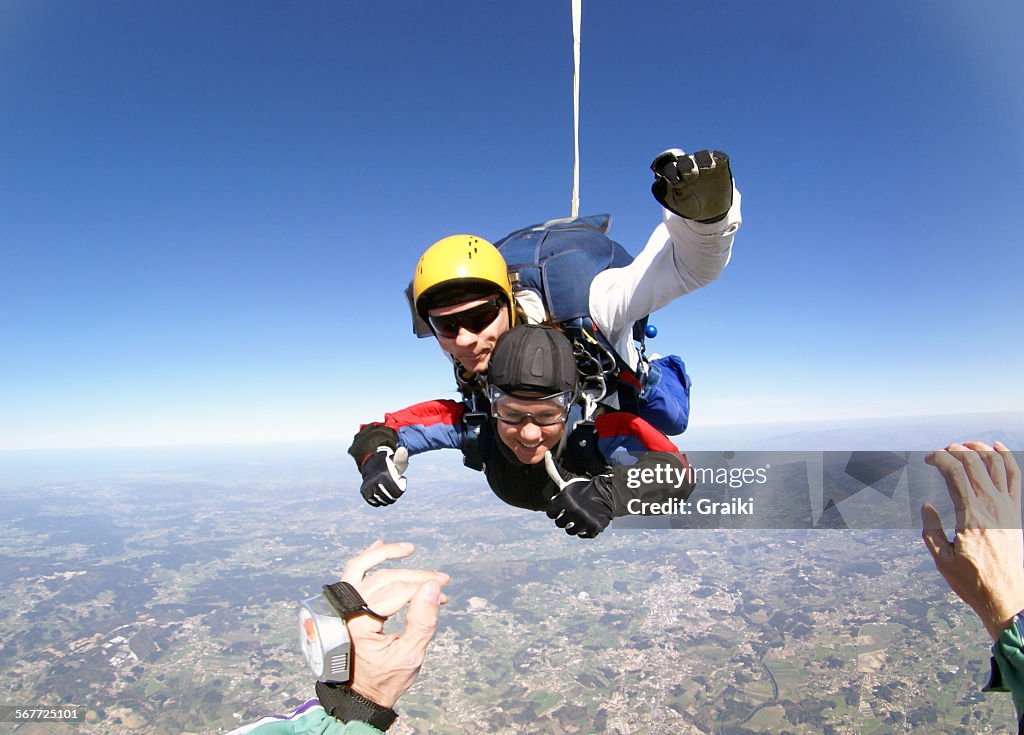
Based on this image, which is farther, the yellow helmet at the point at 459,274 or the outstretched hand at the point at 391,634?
the yellow helmet at the point at 459,274

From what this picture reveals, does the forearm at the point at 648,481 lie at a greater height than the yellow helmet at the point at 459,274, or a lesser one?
lesser

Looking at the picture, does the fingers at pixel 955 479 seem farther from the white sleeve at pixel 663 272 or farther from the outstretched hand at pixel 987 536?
the white sleeve at pixel 663 272

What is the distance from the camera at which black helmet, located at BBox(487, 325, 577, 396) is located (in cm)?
229

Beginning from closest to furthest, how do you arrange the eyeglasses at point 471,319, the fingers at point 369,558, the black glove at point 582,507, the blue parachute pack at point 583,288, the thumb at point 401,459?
the fingers at point 369,558 → the black glove at point 582,507 → the blue parachute pack at point 583,288 → the eyeglasses at point 471,319 → the thumb at point 401,459

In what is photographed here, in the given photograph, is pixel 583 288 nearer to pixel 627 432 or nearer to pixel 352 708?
pixel 627 432

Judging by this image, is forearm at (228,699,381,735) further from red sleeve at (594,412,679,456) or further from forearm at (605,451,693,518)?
red sleeve at (594,412,679,456)

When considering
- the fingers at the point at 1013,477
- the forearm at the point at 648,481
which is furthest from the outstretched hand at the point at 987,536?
the forearm at the point at 648,481

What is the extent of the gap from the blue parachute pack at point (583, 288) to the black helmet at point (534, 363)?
0.13 m

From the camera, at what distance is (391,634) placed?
1253 millimetres

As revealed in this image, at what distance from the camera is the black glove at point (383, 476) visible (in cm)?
267

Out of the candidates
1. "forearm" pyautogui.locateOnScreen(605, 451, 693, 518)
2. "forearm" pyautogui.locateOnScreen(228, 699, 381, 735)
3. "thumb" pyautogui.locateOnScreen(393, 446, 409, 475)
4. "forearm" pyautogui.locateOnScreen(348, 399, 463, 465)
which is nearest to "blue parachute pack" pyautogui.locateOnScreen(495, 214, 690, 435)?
"forearm" pyautogui.locateOnScreen(605, 451, 693, 518)

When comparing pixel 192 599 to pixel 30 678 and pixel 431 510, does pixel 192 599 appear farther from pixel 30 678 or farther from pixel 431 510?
pixel 431 510

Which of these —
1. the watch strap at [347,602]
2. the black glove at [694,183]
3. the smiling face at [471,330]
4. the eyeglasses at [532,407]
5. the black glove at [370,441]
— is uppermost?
the black glove at [694,183]

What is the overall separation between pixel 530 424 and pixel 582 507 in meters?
0.49
